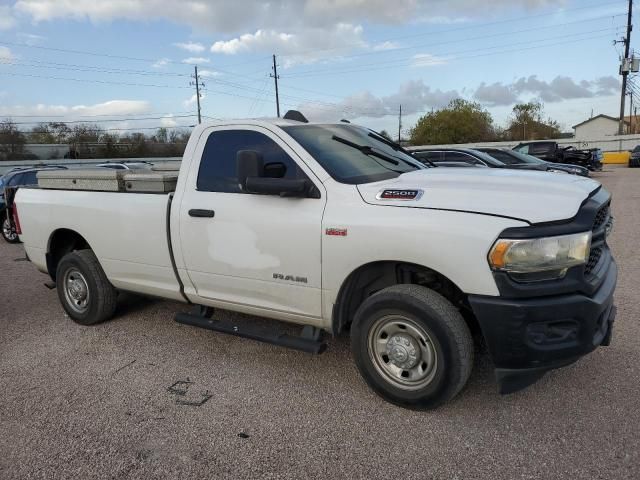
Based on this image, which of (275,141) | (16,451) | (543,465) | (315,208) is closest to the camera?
(543,465)

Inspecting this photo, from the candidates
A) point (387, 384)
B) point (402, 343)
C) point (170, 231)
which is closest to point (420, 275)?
point (402, 343)

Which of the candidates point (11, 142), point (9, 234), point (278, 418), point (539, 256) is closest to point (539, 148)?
point (9, 234)

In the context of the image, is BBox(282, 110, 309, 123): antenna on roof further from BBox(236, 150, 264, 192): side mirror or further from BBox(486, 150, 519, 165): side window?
BBox(486, 150, 519, 165): side window

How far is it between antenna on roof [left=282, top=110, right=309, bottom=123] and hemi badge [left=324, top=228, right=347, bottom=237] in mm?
1361

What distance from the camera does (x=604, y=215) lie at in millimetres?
3404

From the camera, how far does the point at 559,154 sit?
24531 millimetres

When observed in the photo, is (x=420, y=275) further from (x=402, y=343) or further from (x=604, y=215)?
(x=604, y=215)

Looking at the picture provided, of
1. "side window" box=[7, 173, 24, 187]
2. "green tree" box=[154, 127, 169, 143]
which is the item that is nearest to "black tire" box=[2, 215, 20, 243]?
"side window" box=[7, 173, 24, 187]

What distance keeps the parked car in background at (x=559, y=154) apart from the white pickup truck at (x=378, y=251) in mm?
20859

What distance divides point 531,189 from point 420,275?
897 mm

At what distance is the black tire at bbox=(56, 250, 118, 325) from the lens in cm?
504

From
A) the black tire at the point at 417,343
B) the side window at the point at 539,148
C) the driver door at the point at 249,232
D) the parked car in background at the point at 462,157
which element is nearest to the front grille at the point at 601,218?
the black tire at the point at 417,343

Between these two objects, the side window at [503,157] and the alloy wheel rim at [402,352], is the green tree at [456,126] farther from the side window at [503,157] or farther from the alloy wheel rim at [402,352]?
the alloy wheel rim at [402,352]

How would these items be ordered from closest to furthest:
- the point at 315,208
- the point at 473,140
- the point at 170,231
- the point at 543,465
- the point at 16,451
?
the point at 543,465
the point at 16,451
the point at 315,208
the point at 170,231
the point at 473,140
